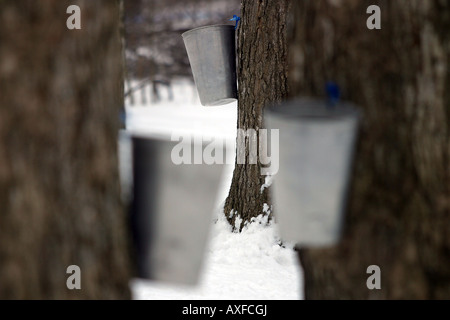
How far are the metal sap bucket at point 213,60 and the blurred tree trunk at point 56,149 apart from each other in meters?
1.86

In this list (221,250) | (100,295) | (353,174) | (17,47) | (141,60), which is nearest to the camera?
(17,47)

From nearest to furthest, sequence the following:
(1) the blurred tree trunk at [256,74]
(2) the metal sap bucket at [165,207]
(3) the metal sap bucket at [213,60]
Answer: (2) the metal sap bucket at [165,207]
(3) the metal sap bucket at [213,60]
(1) the blurred tree trunk at [256,74]

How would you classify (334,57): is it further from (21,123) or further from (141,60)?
(141,60)

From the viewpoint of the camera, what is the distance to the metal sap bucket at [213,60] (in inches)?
145

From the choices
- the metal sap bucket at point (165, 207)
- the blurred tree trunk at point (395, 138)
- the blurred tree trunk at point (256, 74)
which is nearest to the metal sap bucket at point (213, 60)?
the blurred tree trunk at point (256, 74)

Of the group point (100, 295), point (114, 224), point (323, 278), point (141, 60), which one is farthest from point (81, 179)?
point (141, 60)

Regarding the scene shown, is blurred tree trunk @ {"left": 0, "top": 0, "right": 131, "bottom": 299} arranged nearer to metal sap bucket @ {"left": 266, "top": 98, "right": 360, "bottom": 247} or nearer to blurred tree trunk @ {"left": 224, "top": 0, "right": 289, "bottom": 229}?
metal sap bucket @ {"left": 266, "top": 98, "right": 360, "bottom": 247}

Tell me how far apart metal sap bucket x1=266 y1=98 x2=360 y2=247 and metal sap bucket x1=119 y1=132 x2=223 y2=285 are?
0.86 ft

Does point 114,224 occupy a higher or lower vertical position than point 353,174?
lower

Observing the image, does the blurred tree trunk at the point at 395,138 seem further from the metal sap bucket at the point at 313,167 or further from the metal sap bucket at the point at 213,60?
the metal sap bucket at the point at 213,60

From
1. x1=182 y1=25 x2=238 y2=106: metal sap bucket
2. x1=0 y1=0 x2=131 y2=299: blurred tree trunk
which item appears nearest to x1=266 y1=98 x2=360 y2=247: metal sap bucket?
x1=0 y1=0 x2=131 y2=299: blurred tree trunk

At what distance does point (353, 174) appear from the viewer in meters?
2.01

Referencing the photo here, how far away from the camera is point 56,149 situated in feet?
5.62

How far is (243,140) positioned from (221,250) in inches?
32.7
